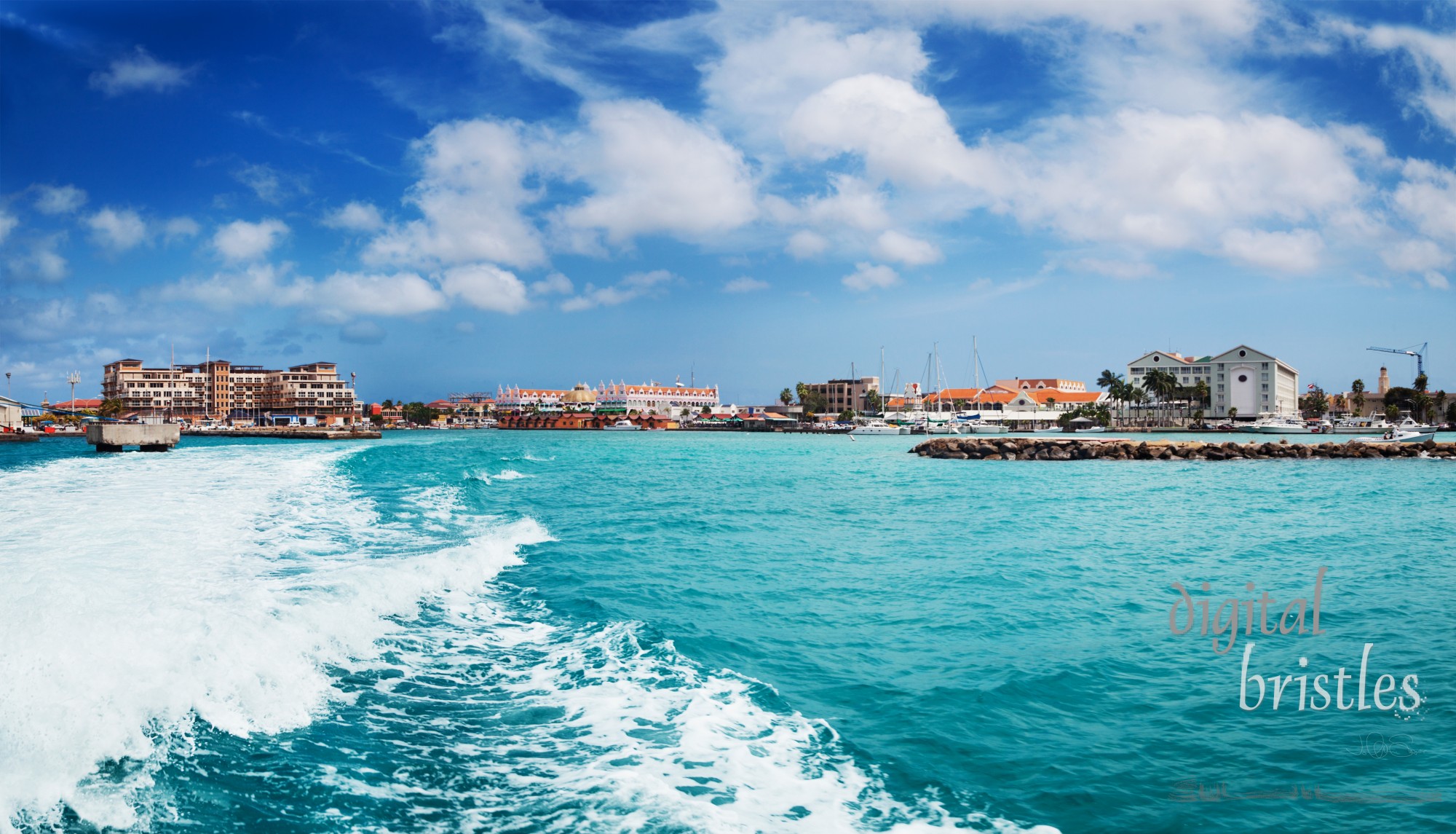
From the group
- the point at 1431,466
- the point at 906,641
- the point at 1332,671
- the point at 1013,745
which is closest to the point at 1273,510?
the point at 1332,671

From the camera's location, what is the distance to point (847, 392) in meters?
168

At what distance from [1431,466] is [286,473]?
49.8 m

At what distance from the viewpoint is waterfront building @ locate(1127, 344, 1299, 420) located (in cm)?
11181

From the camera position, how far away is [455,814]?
169 inches

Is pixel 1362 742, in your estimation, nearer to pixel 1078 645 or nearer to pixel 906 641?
pixel 1078 645

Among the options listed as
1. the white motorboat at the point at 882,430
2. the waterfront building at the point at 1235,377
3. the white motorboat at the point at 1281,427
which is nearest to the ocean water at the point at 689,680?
the white motorboat at the point at 1281,427

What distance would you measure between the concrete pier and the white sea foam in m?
39.2

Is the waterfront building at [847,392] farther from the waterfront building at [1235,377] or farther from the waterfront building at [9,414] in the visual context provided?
the waterfront building at [9,414]

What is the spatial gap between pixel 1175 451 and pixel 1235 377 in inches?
3264

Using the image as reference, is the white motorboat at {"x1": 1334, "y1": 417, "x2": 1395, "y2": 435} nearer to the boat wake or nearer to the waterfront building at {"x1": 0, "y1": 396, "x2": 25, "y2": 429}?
the boat wake

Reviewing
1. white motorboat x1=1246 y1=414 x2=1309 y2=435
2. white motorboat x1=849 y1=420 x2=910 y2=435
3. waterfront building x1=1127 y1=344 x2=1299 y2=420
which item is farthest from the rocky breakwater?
waterfront building x1=1127 y1=344 x2=1299 y2=420

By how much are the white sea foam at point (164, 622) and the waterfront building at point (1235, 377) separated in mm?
124950

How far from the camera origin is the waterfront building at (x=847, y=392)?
165125 millimetres

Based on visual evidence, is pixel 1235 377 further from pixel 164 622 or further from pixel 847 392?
pixel 164 622
